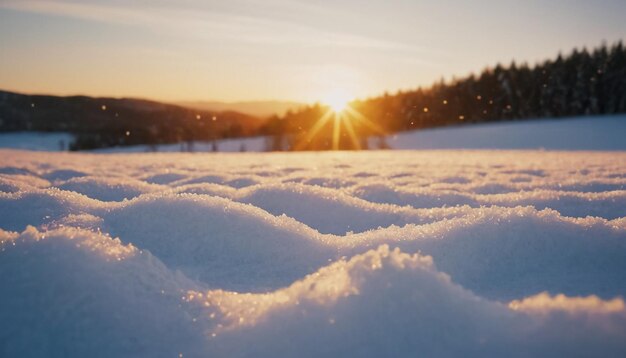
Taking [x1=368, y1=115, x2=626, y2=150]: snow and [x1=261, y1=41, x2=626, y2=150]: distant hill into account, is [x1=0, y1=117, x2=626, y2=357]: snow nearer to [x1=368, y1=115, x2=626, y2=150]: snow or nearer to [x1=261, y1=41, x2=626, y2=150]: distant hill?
[x1=368, y1=115, x2=626, y2=150]: snow

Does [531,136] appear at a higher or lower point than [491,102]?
lower

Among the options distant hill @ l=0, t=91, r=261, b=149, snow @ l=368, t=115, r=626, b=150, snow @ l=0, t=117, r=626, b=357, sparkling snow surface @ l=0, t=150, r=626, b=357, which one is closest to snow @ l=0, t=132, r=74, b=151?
distant hill @ l=0, t=91, r=261, b=149

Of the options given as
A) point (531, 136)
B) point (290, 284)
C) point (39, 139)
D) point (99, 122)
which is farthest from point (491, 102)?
point (39, 139)

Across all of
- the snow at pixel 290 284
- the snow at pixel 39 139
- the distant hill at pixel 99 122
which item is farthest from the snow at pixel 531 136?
the snow at pixel 39 139

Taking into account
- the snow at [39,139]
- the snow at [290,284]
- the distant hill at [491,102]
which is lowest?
the snow at [290,284]

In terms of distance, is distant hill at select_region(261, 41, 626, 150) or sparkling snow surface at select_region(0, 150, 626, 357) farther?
distant hill at select_region(261, 41, 626, 150)

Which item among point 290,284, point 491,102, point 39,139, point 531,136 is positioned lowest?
point 290,284

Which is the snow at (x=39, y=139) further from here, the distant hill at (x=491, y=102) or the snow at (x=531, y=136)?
the snow at (x=531, y=136)

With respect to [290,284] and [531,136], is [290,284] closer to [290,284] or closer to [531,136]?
[290,284]
